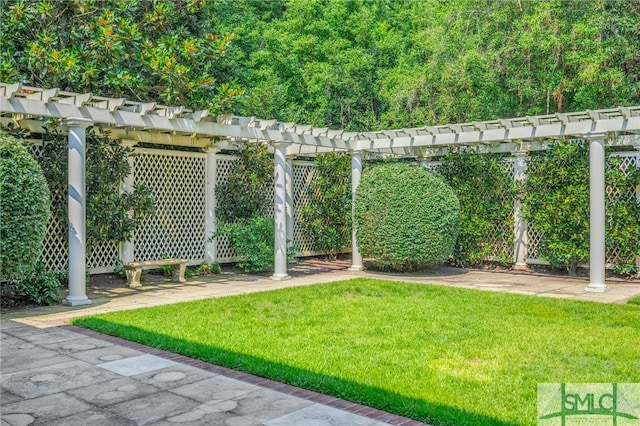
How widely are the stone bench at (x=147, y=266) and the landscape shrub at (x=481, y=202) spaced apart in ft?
18.1

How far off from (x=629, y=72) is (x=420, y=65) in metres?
6.06

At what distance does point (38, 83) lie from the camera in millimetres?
10398

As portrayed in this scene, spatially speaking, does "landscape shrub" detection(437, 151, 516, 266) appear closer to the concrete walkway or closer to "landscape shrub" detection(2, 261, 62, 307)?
"landscape shrub" detection(2, 261, 62, 307)

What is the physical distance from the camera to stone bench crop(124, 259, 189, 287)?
9.10m

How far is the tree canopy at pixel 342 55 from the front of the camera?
402 inches

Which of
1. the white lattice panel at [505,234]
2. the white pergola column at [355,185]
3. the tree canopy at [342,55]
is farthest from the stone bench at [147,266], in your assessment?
the white lattice panel at [505,234]

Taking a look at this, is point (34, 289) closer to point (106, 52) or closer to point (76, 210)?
point (76, 210)

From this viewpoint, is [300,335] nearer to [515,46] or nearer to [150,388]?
[150,388]

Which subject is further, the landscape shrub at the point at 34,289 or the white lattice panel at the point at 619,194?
the white lattice panel at the point at 619,194

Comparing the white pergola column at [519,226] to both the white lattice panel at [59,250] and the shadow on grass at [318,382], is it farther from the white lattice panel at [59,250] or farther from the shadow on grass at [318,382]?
the white lattice panel at [59,250]

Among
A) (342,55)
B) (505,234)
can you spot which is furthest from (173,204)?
(342,55)

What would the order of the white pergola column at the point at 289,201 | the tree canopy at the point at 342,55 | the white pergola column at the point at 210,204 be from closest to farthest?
the tree canopy at the point at 342,55 < the white pergola column at the point at 210,204 < the white pergola column at the point at 289,201

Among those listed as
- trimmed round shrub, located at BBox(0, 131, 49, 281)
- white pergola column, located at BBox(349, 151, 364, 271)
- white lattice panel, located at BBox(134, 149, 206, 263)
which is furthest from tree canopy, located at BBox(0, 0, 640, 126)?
trimmed round shrub, located at BBox(0, 131, 49, 281)

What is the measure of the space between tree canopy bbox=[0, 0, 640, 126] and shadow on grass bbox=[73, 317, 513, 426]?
5268mm
